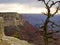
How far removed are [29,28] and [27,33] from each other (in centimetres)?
193

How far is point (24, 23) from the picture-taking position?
6862 cm

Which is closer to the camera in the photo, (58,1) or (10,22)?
(58,1)

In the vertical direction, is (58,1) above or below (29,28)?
above

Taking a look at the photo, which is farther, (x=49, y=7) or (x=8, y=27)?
(x=8, y=27)

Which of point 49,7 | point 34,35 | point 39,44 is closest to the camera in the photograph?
point 49,7

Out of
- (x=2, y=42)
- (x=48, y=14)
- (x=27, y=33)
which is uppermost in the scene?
(x=48, y=14)

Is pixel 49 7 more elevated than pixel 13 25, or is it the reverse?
pixel 49 7

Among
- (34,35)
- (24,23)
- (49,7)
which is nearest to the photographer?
(49,7)

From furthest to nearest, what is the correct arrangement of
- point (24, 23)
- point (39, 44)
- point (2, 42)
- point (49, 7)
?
point (24, 23) < point (39, 44) < point (2, 42) < point (49, 7)

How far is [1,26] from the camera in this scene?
106 ft

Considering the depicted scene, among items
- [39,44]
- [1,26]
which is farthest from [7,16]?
[1,26]

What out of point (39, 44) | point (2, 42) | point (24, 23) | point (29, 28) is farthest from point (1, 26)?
point (24, 23)

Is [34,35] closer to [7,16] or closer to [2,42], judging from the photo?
[7,16]

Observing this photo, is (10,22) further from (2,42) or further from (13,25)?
(2,42)
